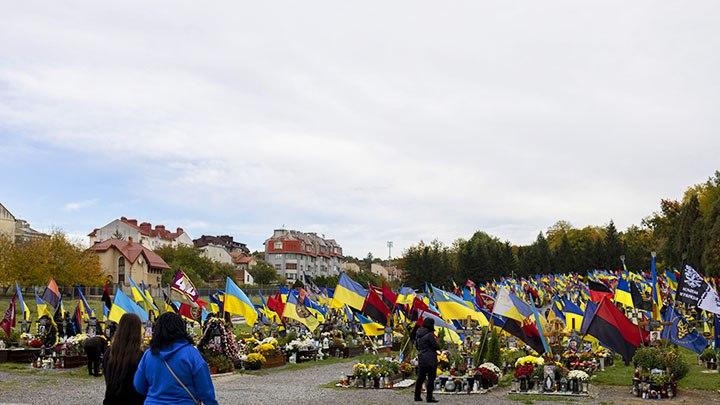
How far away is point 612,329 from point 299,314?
14126 mm

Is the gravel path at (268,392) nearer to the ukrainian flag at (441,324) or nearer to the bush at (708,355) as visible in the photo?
the ukrainian flag at (441,324)

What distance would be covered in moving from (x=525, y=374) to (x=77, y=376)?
1244 centimetres

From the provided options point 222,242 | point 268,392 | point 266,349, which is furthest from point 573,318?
point 222,242

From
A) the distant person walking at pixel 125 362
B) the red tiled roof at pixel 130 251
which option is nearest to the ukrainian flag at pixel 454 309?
the distant person walking at pixel 125 362

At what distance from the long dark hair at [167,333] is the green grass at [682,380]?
1544 centimetres

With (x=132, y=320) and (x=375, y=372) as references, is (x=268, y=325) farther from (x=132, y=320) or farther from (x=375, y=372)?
(x=132, y=320)

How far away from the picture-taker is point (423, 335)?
635 inches

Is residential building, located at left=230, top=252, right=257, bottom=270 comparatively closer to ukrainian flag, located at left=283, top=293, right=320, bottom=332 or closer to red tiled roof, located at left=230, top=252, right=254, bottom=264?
red tiled roof, located at left=230, top=252, right=254, bottom=264

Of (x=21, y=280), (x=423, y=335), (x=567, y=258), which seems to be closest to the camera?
(x=423, y=335)

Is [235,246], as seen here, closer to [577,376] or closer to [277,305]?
[277,305]

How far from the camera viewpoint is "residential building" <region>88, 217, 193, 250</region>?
142 metres

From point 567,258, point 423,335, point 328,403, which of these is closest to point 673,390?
point 423,335

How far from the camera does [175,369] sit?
21.7 feet

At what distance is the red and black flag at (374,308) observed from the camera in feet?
89.3
